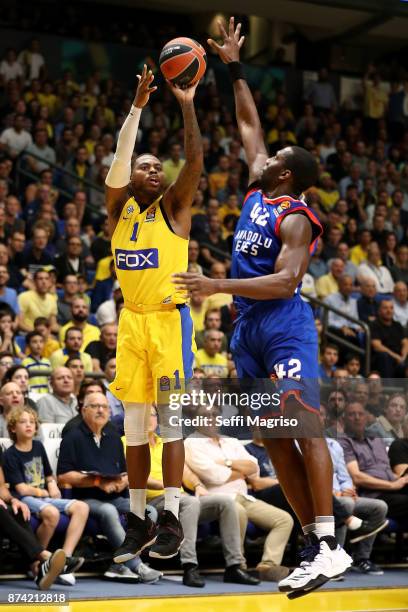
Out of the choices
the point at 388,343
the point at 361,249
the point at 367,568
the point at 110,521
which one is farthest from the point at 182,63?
the point at 361,249

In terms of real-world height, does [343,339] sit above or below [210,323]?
Result: below

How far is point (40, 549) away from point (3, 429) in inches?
52.3

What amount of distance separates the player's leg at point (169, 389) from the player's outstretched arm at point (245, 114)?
1.17m

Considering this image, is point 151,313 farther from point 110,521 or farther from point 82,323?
point 82,323

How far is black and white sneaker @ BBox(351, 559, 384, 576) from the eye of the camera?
10266 mm

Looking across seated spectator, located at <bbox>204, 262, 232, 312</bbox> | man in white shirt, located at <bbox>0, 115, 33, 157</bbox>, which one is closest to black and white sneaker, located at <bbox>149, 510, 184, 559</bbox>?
seated spectator, located at <bbox>204, 262, 232, 312</bbox>

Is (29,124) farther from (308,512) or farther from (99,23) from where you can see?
(308,512)

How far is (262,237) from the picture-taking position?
6320 millimetres

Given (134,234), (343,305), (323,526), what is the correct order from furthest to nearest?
(343,305) < (134,234) < (323,526)

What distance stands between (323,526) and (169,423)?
1108 millimetres

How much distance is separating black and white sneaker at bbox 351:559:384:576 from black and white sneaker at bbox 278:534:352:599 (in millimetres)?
4478

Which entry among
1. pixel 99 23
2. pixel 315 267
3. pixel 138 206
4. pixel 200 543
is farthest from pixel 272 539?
pixel 99 23

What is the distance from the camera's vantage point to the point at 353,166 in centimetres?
1898

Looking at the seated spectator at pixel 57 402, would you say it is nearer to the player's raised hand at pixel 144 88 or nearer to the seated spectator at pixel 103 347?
the seated spectator at pixel 103 347
